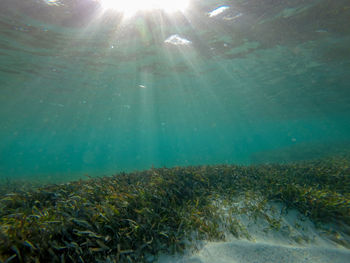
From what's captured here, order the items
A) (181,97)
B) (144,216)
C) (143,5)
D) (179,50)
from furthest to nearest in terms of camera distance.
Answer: (181,97) < (179,50) < (143,5) < (144,216)

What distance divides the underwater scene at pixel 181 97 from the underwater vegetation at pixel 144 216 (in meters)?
0.03

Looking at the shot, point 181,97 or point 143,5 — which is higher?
point 143,5

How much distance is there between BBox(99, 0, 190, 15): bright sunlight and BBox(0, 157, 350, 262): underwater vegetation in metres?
11.1

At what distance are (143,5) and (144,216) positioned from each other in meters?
12.9

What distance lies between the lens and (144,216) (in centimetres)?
352

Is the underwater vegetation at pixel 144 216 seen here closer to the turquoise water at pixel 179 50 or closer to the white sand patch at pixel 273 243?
the white sand patch at pixel 273 243

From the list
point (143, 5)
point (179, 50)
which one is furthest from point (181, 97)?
point (143, 5)

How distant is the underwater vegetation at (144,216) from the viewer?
278cm

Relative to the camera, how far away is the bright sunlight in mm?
11225

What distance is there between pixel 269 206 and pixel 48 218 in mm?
5077

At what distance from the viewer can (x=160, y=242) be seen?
3289mm

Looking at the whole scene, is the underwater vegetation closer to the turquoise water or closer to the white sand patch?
the white sand patch

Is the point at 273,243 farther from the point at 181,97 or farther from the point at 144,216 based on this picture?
the point at 181,97

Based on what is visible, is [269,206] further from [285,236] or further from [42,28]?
[42,28]
